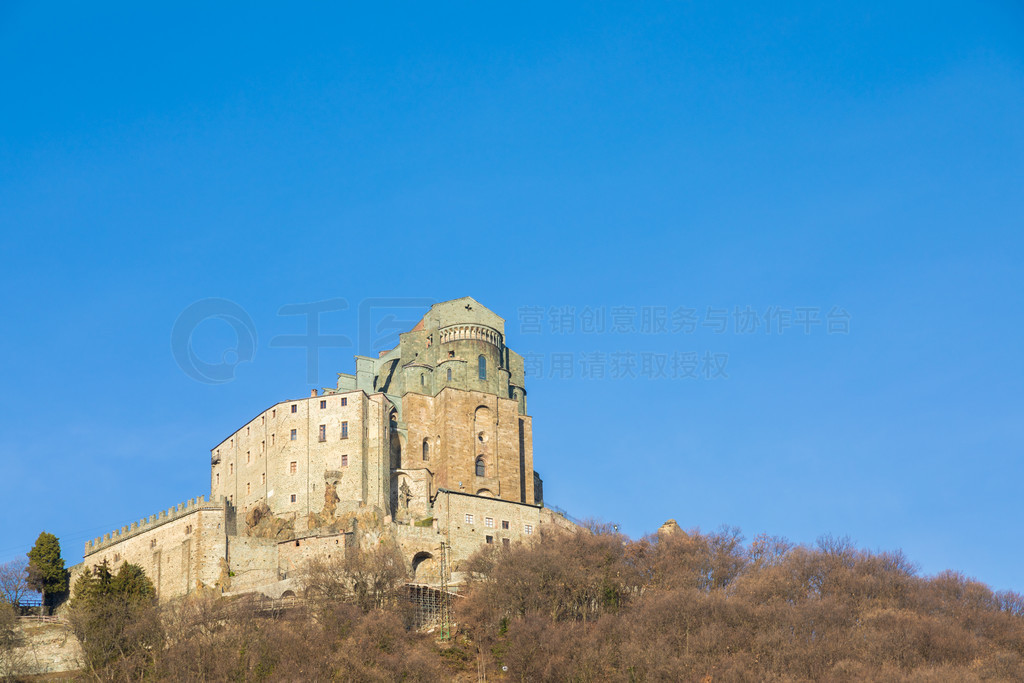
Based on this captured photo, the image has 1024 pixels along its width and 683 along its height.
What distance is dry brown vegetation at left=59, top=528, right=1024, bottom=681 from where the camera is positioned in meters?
69.3

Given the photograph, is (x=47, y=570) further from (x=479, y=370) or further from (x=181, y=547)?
(x=479, y=370)

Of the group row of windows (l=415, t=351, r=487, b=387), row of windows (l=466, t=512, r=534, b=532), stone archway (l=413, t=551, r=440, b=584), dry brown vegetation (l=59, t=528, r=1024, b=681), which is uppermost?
row of windows (l=415, t=351, r=487, b=387)

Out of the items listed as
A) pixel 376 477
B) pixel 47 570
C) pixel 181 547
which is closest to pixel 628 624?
pixel 376 477

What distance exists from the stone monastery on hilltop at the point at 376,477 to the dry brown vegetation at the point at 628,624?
583 cm

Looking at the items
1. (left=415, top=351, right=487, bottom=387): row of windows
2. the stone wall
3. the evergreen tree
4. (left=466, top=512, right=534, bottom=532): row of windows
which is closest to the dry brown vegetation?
the stone wall

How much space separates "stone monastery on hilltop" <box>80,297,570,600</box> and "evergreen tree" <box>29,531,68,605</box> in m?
3.02

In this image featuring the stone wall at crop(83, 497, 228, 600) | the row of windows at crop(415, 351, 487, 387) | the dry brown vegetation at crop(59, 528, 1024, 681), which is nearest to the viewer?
the dry brown vegetation at crop(59, 528, 1024, 681)

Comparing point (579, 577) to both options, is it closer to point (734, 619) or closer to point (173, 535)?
point (734, 619)

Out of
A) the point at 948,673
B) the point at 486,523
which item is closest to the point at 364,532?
the point at 486,523

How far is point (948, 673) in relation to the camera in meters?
66.9

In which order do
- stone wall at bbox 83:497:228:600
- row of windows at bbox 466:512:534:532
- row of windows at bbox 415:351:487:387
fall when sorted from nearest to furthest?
1. stone wall at bbox 83:497:228:600
2. row of windows at bbox 466:512:534:532
3. row of windows at bbox 415:351:487:387

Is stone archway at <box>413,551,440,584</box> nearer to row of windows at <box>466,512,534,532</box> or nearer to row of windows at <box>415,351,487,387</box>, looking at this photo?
row of windows at <box>466,512,534,532</box>

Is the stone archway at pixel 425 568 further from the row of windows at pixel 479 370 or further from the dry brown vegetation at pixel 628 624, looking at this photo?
the row of windows at pixel 479 370

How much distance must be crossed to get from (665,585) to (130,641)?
32.2 metres
